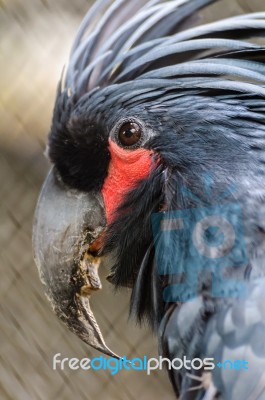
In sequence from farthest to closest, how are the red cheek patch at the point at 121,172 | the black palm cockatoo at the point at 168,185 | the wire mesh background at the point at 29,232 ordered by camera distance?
1. the wire mesh background at the point at 29,232
2. the red cheek patch at the point at 121,172
3. the black palm cockatoo at the point at 168,185

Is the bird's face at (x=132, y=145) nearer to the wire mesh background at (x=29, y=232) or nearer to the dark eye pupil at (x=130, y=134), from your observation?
the dark eye pupil at (x=130, y=134)

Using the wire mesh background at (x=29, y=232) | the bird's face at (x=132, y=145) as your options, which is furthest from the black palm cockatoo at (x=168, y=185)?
the wire mesh background at (x=29, y=232)

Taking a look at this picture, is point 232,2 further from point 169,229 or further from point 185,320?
point 185,320

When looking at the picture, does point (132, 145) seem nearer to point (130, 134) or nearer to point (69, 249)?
point (130, 134)

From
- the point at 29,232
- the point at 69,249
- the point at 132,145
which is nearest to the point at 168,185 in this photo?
the point at 132,145

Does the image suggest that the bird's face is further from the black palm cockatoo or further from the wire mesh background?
the wire mesh background

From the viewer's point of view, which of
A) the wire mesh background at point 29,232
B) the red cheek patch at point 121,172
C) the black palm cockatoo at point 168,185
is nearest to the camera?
the black palm cockatoo at point 168,185

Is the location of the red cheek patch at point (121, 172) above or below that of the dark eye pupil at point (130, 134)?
below

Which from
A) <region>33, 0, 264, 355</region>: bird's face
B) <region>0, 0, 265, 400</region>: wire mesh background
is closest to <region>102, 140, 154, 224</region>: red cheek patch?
<region>33, 0, 264, 355</region>: bird's face
